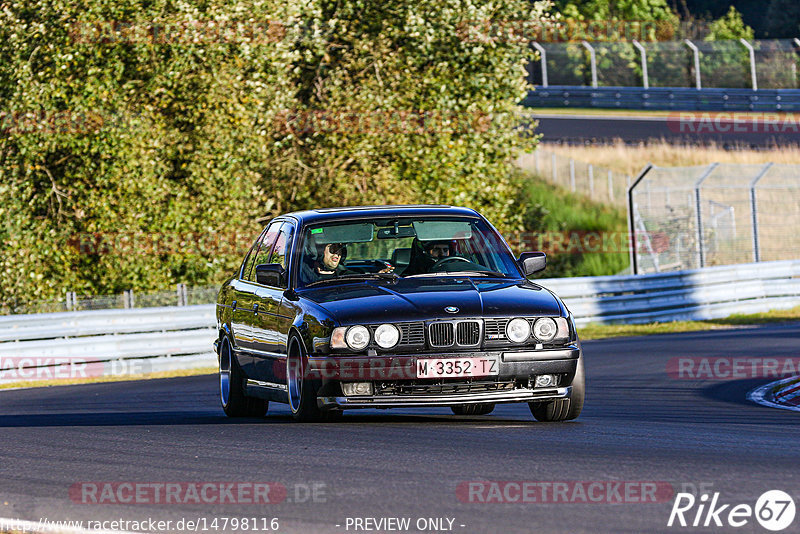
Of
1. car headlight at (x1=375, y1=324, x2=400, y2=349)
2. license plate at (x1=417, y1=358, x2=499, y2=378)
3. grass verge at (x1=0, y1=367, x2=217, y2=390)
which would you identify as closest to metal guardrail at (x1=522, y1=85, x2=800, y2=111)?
grass verge at (x1=0, y1=367, x2=217, y2=390)

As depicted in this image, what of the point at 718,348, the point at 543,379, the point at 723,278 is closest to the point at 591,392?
the point at 543,379

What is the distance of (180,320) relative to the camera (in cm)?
2088

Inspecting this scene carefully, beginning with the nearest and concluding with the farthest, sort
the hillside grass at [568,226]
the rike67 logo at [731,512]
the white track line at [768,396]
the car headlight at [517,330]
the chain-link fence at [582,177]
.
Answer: the rike67 logo at [731,512]
the car headlight at [517,330]
the white track line at [768,396]
the hillside grass at [568,226]
the chain-link fence at [582,177]

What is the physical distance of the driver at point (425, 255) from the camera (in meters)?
10.8

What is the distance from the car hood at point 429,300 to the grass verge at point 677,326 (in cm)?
1377

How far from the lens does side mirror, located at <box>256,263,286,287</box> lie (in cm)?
→ 1081

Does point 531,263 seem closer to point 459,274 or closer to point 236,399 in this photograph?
point 459,274

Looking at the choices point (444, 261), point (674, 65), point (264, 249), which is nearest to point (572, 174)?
point (674, 65)

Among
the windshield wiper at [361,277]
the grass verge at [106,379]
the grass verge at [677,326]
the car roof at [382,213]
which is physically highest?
the car roof at [382,213]

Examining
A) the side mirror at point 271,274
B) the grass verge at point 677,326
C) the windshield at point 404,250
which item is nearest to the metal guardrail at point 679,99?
the grass verge at point 677,326

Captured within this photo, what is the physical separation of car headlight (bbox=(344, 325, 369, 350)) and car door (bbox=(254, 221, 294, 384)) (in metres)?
0.92

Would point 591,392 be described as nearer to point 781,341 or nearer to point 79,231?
point 781,341

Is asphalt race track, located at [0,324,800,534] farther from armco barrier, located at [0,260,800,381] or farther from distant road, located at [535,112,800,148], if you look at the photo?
distant road, located at [535,112,800,148]

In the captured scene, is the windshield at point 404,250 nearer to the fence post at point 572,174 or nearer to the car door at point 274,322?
the car door at point 274,322
